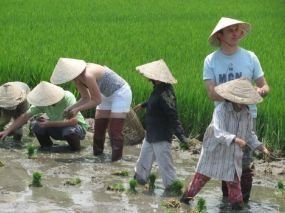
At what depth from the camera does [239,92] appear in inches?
221

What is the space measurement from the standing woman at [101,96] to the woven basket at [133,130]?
418mm

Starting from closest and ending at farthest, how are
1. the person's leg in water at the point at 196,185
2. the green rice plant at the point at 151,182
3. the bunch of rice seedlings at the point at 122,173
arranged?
the person's leg in water at the point at 196,185 → the green rice plant at the point at 151,182 → the bunch of rice seedlings at the point at 122,173

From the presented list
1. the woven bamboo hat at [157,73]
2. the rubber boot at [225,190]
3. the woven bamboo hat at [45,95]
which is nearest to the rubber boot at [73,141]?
the woven bamboo hat at [45,95]

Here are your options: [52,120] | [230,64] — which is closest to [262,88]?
[230,64]

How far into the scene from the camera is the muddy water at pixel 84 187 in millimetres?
5746

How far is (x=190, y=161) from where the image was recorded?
764cm

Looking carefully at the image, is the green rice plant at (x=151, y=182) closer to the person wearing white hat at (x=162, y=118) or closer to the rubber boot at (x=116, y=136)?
the person wearing white hat at (x=162, y=118)

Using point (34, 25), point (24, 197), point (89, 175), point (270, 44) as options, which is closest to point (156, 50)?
point (270, 44)

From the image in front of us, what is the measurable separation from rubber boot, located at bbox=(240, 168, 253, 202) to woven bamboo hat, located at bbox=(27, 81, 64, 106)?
2.31 m

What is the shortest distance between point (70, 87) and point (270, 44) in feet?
14.7

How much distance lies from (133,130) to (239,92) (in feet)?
9.04

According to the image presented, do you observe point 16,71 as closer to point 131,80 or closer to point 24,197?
point 131,80

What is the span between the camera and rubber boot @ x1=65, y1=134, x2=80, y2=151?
307 inches

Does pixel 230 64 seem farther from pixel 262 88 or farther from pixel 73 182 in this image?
pixel 73 182
